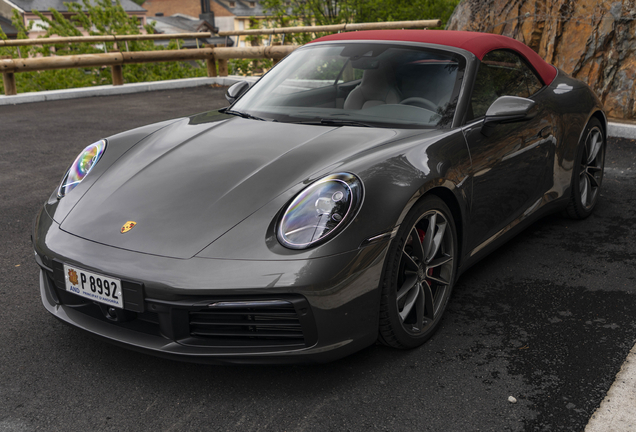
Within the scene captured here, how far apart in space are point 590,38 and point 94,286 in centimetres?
728

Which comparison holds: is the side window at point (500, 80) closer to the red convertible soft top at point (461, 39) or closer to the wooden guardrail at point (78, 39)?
the red convertible soft top at point (461, 39)

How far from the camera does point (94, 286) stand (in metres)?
2.28

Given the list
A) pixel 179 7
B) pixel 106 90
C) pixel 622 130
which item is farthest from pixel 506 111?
pixel 179 7

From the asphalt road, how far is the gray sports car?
195 millimetres

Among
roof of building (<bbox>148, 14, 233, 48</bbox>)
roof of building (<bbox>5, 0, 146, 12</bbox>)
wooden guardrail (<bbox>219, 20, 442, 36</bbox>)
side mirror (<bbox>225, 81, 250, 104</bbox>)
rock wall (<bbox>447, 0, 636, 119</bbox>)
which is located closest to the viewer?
side mirror (<bbox>225, 81, 250, 104</bbox>)

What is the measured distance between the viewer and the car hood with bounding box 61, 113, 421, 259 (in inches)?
93.4

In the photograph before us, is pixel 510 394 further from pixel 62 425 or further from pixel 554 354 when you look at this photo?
pixel 62 425

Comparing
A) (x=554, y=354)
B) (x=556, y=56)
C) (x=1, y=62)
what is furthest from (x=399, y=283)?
(x=1, y=62)

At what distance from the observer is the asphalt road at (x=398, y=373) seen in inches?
86.9

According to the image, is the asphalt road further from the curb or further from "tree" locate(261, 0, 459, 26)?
"tree" locate(261, 0, 459, 26)

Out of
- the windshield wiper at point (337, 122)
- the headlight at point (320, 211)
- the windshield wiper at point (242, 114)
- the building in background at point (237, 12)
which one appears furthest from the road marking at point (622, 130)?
the building in background at point (237, 12)

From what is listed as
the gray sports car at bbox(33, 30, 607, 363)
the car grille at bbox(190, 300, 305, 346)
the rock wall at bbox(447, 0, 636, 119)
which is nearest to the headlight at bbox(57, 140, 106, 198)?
the gray sports car at bbox(33, 30, 607, 363)

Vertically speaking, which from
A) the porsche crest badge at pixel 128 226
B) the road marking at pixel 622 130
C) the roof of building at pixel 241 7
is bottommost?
the roof of building at pixel 241 7

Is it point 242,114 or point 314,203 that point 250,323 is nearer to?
point 314,203
